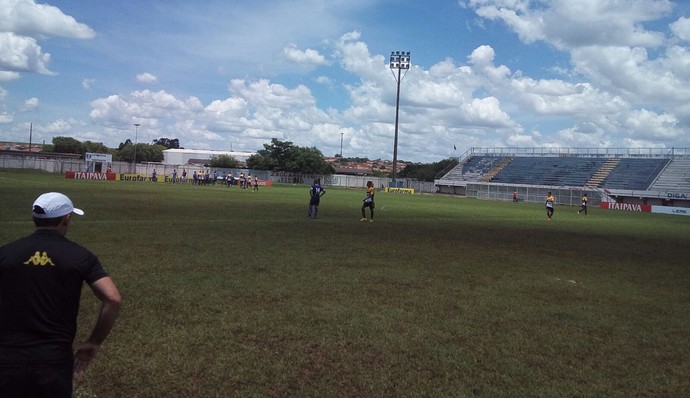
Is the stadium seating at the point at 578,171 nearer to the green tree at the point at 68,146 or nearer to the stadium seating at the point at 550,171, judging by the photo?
the stadium seating at the point at 550,171

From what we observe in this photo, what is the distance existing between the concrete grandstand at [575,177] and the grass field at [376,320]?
49610mm

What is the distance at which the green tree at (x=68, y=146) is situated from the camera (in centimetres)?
12038

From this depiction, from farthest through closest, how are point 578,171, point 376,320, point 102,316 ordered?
point 578,171 < point 376,320 < point 102,316

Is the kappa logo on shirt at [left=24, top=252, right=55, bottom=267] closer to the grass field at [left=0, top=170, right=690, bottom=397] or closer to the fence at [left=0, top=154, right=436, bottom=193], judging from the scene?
the grass field at [left=0, top=170, right=690, bottom=397]

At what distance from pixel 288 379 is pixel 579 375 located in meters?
3.08

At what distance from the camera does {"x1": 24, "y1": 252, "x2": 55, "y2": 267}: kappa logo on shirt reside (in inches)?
121

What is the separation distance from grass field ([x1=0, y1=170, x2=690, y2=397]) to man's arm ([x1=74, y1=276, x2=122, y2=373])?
176cm

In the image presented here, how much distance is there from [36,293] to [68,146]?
132m

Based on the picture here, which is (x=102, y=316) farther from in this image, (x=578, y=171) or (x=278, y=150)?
(x=278, y=150)

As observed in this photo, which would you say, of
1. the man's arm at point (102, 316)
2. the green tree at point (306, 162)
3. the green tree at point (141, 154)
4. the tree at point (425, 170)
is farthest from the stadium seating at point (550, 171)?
the green tree at point (141, 154)

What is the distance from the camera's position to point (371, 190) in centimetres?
2297

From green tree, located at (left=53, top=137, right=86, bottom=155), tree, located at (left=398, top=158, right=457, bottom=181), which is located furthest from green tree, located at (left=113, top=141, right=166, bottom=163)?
tree, located at (left=398, top=158, right=457, bottom=181)

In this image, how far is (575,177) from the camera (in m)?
70.8

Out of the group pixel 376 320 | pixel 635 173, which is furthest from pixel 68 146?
pixel 376 320
